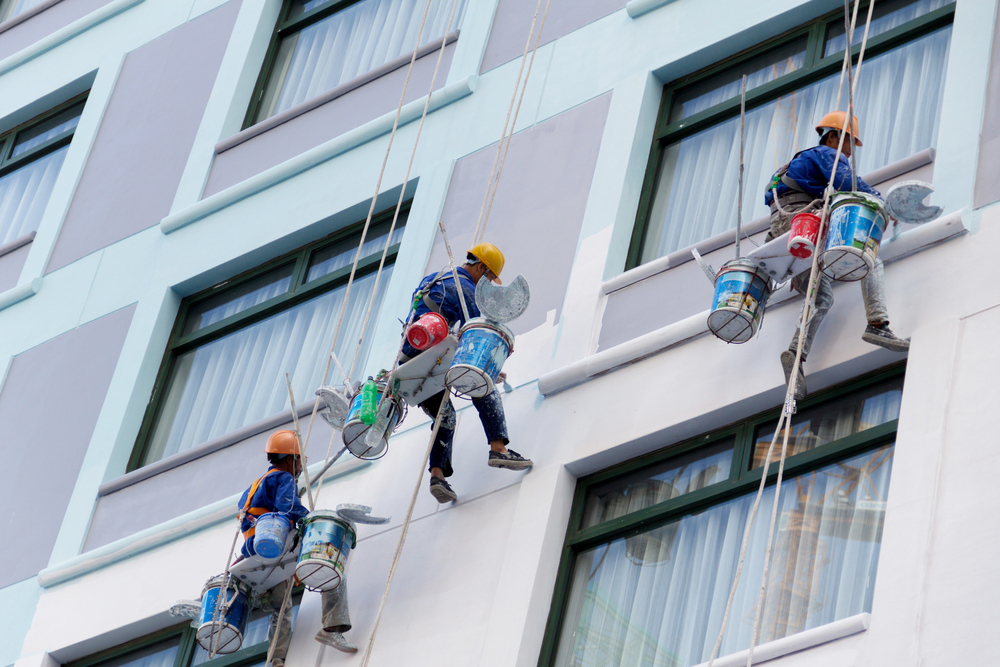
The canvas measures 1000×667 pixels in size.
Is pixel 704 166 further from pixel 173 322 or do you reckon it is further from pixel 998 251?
pixel 173 322

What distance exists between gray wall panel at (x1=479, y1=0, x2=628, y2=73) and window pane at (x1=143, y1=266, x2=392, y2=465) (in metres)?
2.23

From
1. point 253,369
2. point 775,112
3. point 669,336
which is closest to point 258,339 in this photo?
point 253,369

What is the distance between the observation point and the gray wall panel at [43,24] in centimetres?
2014

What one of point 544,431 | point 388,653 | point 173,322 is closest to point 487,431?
point 544,431

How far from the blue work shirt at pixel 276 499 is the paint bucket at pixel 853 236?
4.18 meters

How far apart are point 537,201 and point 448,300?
1.81 metres

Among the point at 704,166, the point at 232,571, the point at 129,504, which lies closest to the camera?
the point at 232,571

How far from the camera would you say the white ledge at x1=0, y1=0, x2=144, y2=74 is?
1944 cm

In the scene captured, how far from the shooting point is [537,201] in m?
13.7

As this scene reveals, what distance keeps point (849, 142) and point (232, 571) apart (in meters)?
5.21

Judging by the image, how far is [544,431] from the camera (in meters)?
12.2

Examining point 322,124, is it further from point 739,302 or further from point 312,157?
point 739,302

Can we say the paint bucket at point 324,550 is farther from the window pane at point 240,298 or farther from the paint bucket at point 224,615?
the window pane at point 240,298

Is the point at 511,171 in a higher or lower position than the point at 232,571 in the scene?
higher
